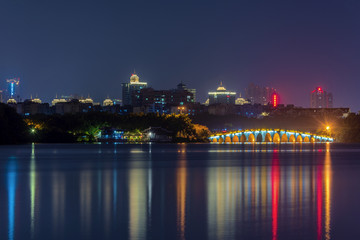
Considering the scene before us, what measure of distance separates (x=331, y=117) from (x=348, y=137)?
70.7m

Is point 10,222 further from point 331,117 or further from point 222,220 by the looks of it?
point 331,117

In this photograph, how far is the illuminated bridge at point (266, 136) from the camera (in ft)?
452

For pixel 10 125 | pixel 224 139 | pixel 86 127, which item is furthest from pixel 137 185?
pixel 224 139

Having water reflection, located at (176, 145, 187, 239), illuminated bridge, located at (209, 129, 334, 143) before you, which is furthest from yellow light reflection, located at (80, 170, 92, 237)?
illuminated bridge, located at (209, 129, 334, 143)

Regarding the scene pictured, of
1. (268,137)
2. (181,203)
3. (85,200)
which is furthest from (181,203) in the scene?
(268,137)

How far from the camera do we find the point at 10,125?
286 ft

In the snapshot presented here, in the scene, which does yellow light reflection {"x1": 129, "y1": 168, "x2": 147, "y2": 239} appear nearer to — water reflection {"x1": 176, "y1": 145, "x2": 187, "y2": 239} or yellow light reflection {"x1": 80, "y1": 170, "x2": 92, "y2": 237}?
water reflection {"x1": 176, "y1": 145, "x2": 187, "y2": 239}

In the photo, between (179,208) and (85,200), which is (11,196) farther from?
(179,208)

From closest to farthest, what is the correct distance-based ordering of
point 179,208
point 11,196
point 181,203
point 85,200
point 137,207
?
1. point 179,208
2. point 137,207
3. point 181,203
4. point 85,200
5. point 11,196

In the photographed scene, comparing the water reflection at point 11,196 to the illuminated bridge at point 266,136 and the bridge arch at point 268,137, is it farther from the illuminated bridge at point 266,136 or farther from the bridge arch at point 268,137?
the bridge arch at point 268,137

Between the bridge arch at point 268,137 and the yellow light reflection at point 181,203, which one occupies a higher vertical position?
the bridge arch at point 268,137

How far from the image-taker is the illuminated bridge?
137875 millimetres

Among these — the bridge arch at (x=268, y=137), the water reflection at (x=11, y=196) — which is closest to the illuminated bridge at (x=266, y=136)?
the bridge arch at (x=268, y=137)

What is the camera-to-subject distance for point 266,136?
17025 cm
